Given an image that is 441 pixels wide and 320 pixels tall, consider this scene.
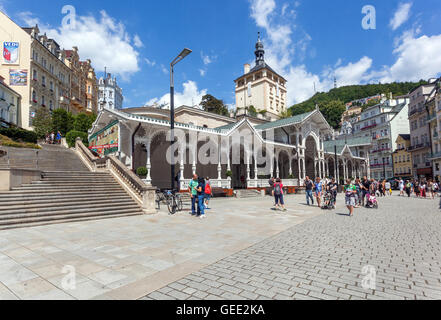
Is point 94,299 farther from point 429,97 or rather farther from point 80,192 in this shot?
point 429,97

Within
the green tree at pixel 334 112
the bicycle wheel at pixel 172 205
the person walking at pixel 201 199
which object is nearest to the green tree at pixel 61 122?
the bicycle wheel at pixel 172 205

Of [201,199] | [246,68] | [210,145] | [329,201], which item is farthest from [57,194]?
[246,68]

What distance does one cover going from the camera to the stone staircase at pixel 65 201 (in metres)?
8.20

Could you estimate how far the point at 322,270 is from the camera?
158 inches

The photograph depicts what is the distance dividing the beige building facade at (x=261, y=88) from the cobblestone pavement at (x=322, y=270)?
173 ft

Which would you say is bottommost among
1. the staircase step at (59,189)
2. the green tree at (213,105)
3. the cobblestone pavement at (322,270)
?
the cobblestone pavement at (322,270)

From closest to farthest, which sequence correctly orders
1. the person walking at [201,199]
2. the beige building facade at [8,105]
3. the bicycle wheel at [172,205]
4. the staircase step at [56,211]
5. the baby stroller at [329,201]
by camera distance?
the staircase step at [56,211] < the person walking at [201,199] < the bicycle wheel at [172,205] < the baby stroller at [329,201] < the beige building facade at [8,105]

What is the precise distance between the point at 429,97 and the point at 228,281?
5140cm

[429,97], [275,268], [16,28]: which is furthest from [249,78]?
[275,268]

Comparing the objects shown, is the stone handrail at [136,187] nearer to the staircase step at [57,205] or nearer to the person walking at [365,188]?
the staircase step at [57,205]

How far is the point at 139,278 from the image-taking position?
3705 mm

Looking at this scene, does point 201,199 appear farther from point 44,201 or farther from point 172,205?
point 44,201

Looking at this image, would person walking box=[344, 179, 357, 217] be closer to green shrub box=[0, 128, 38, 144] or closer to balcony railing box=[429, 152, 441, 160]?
green shrub box=[0, 128, 38, 144]

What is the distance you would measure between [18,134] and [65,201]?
22.4 metres
